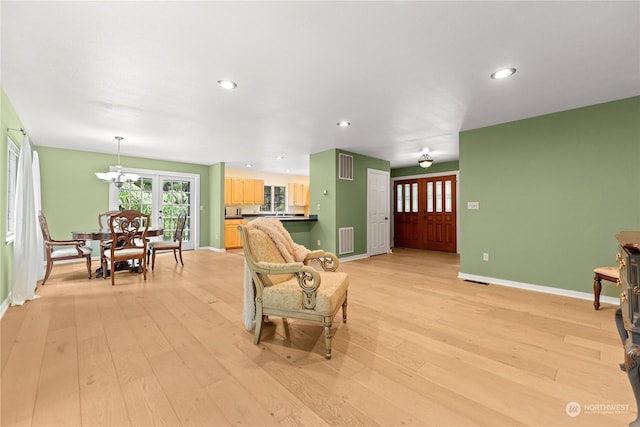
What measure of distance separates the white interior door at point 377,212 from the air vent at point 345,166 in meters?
0.66

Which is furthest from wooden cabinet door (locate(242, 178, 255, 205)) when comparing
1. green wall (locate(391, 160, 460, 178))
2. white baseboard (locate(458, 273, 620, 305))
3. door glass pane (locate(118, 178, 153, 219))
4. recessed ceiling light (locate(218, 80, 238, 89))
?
white baseboard (locate(458, 273, 620, 305))

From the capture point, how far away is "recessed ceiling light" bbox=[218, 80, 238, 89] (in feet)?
8.88

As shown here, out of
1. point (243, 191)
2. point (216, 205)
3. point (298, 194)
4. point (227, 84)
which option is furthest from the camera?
point (298, 194)

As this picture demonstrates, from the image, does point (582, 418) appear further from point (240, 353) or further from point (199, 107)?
point (199, 107)

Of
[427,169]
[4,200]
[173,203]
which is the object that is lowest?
[4,200]

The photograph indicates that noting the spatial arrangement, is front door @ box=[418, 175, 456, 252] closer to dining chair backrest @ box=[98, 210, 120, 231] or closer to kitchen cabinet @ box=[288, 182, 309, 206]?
kitchen cabinet @ box=[288, 182, 309, 206]

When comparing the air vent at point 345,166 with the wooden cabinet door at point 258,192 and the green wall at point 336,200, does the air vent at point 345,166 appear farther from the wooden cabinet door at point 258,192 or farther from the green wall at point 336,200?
the wooden cabinet door at point 258,192

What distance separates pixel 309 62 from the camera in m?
2.36

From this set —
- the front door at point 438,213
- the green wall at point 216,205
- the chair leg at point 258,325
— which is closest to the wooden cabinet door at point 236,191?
the green wall at point 216,205

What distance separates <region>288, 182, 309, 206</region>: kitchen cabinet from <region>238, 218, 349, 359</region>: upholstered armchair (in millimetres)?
7327

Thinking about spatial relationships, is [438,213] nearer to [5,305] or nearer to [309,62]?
[309,62]

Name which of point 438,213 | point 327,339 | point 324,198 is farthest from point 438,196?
point 327,339

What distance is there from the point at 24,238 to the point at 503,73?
5404mm

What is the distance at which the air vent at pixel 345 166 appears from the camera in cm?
580
